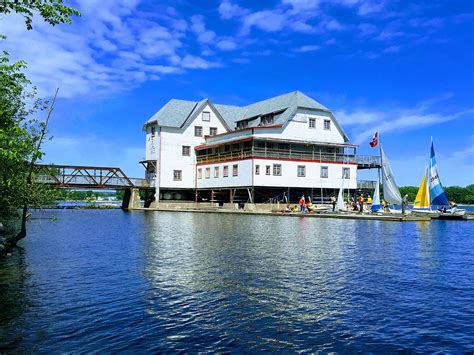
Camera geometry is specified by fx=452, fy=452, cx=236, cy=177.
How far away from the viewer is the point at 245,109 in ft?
265

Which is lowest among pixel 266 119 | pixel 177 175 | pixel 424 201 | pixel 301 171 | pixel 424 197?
pixel 424 201

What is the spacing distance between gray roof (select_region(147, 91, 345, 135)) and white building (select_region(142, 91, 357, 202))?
0.16 metres

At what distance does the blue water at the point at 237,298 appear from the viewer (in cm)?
1002

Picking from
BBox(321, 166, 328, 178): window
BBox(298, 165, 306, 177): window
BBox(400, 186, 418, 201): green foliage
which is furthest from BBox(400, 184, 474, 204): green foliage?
BBox(298, 165, 306, 177): window

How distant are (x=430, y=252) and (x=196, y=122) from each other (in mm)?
56076

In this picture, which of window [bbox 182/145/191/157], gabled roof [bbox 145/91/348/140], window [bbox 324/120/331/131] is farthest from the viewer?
window [bbox 182/145/191/157]

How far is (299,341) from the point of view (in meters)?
9.97

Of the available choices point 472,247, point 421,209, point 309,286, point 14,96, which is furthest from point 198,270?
point 421,209

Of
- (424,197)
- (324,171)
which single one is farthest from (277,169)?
(424,197)

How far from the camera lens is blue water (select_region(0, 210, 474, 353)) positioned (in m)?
10.0

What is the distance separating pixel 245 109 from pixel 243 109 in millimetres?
667

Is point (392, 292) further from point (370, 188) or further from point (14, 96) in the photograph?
point (370, 188)

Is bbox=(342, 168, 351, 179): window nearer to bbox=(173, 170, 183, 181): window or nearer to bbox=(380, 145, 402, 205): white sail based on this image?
bbox=(380, 145, 402, 205): white sail

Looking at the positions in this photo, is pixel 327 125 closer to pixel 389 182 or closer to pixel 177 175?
pixel 389 182
